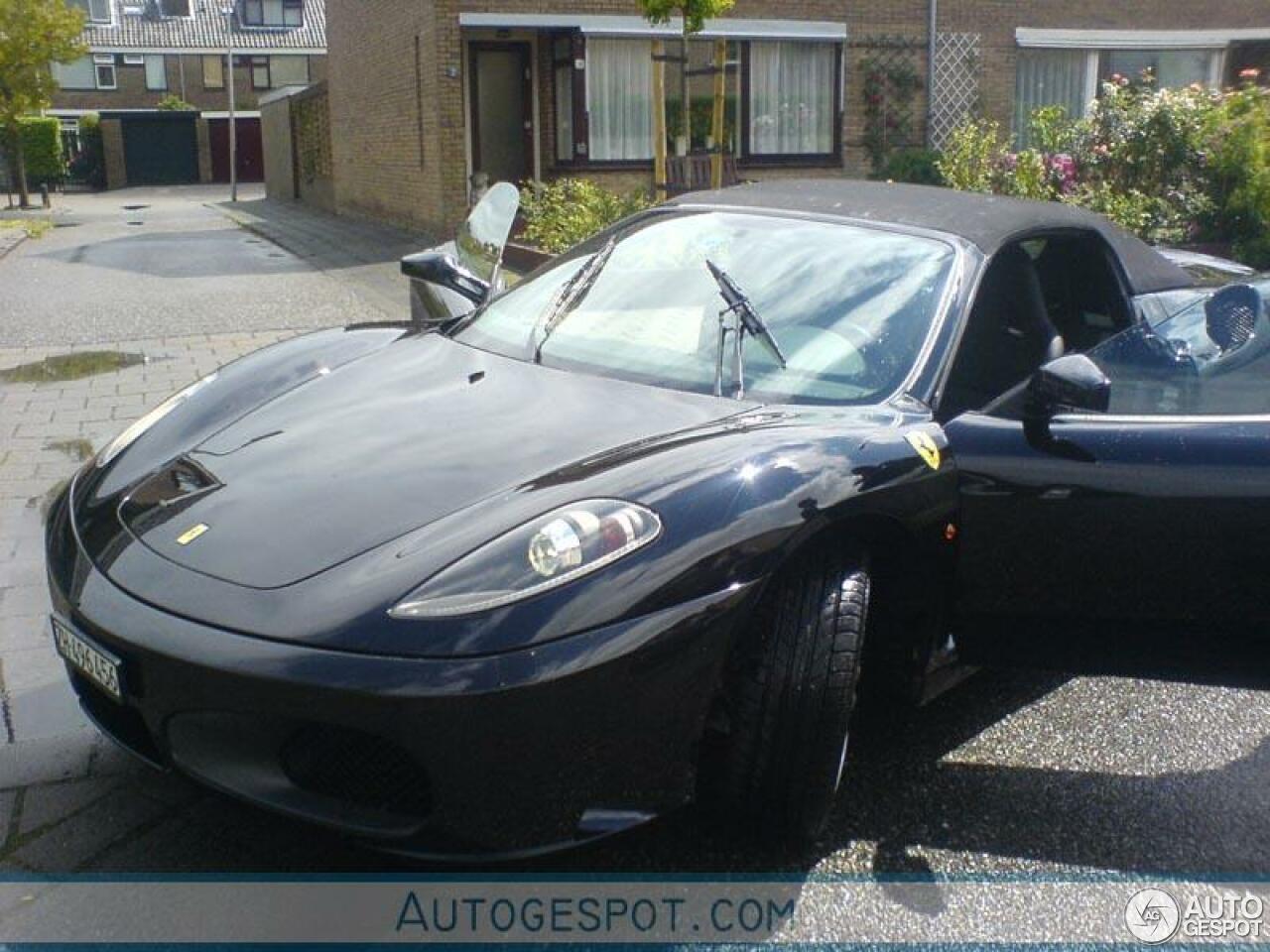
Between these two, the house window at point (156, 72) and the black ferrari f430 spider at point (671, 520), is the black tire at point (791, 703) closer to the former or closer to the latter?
the black ferrari f430 spider at point (671, 520)

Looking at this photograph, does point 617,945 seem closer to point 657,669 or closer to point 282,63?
point 657,669

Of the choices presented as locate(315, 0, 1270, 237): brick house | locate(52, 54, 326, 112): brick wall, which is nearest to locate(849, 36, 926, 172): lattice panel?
locate(315, 0, 1270, 237): brick house

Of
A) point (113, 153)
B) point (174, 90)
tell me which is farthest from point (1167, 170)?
point (174, 90)

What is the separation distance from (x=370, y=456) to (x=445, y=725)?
32.6 inches

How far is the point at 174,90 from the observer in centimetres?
5275

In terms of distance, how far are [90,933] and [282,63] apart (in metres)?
53.2

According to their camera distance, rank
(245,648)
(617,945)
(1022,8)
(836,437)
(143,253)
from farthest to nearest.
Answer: (1022,8), (143,253), (836,437), (617,945), (245,648)

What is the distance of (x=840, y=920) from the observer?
8.49ft

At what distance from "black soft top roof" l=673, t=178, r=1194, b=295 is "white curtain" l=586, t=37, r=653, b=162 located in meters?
13.1

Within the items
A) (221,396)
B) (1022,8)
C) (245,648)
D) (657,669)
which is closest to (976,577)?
(657,669)

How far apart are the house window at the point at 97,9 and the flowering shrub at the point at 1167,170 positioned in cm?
4926

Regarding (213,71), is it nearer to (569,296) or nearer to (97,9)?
(97,9)

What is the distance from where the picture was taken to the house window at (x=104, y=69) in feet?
171

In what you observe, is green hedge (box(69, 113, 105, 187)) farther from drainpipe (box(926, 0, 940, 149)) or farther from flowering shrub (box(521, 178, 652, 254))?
flowering shrub (box(521, 178, 652, 254))
